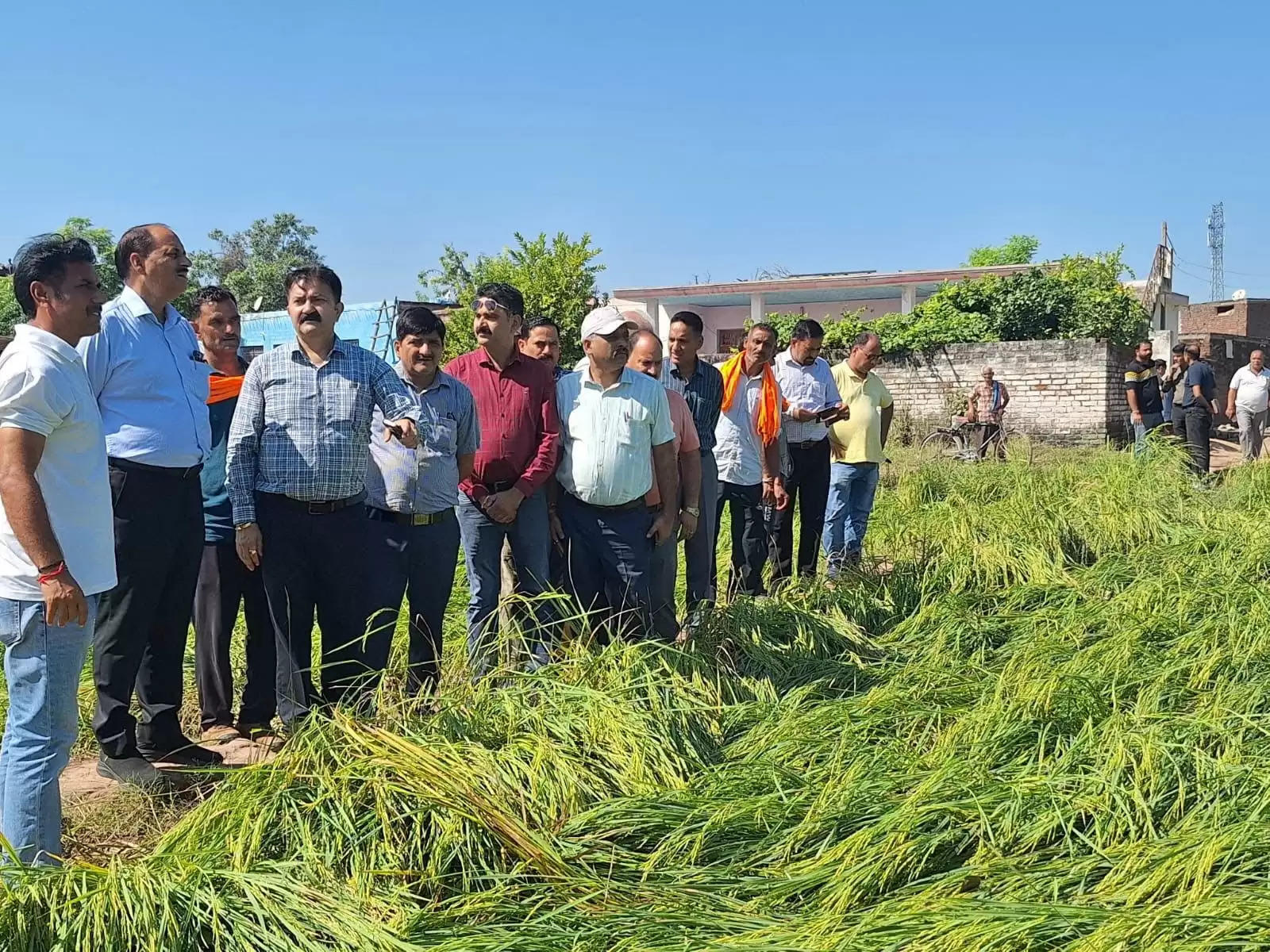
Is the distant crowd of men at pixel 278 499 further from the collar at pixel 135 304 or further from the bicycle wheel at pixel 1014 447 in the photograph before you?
the bicycle wheel at pixel 1014 447

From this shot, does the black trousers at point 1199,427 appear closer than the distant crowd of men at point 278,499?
No

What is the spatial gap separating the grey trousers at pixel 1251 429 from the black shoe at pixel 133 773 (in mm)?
12703

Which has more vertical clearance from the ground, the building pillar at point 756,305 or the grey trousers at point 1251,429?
the building pillar at point 756,305

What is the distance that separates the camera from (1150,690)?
146 inches

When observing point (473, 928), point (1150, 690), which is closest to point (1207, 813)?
point (1150, 690)

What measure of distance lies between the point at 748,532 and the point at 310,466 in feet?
10.2

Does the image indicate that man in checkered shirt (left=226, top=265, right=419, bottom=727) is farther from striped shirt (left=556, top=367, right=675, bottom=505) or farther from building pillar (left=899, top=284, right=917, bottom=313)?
building pillar (left=899, top=284, right=917, bottom=313)

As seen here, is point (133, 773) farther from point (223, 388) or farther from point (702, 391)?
point (702, 391)

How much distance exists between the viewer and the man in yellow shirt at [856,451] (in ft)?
22.9

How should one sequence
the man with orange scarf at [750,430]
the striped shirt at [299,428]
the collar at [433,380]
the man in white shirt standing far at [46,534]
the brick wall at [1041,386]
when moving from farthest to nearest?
the brick wall at [1041,386] → the man with orange scarf at [750,430] → the collar at [433,380] → the striped shirt at [299,428] → the man in white shirt standing far at [46,534]

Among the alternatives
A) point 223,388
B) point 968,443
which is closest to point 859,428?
point 223,388

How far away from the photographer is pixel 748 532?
6430mm

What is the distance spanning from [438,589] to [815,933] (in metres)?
2.51

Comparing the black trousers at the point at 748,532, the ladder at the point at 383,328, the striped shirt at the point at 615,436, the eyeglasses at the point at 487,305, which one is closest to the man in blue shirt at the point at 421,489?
the eyeglasses at the point at 487,305
